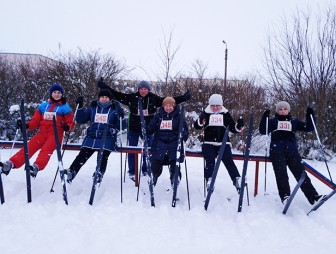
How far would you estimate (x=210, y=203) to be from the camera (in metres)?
3.65

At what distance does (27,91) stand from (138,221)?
6.99 metres

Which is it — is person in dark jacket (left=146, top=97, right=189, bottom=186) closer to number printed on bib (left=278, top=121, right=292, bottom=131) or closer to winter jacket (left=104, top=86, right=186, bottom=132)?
winter jacket (left=104, top=86, right=186, bottom=132)

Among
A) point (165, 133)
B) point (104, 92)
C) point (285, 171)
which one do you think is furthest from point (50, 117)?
point (285, 171)

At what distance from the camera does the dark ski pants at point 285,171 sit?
3540 mm

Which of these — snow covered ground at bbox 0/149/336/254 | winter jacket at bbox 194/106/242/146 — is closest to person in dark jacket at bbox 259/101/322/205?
snow covered ground at bbox 0/149/336/254

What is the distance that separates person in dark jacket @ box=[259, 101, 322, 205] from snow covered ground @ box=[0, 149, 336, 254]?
23cm

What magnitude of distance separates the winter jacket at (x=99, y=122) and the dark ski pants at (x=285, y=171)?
2.10 meters

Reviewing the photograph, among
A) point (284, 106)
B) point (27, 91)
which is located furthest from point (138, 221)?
point (27, 91)

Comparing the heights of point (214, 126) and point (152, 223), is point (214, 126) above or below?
above

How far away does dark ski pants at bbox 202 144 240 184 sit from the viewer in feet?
12.3

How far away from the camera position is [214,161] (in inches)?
151

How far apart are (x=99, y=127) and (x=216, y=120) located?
1.54 m

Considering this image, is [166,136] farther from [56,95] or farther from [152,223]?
[56,95]

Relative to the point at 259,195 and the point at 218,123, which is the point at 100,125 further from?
the point at 259,195
